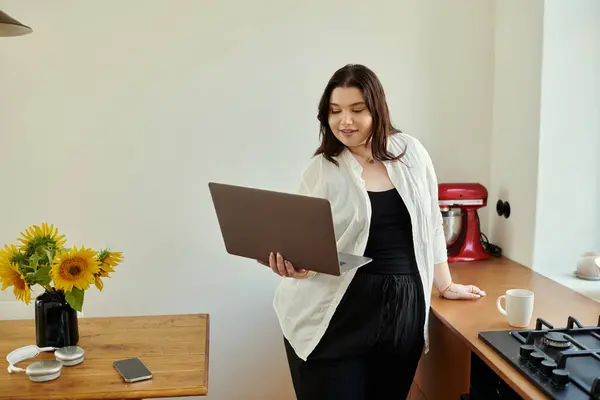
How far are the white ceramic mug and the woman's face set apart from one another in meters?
0.59

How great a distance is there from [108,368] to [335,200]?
74cm

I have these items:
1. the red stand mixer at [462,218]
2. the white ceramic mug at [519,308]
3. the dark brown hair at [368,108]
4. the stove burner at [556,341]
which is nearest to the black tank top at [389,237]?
the dark brown hair at [368,108]

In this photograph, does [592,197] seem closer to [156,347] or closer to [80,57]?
[156,347]

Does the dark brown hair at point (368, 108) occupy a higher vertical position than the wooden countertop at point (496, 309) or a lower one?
higher

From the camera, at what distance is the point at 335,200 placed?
1.73 meters

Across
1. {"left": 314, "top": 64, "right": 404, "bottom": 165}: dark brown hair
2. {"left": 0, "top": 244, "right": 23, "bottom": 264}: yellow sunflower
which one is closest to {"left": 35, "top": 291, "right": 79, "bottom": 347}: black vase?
{"left": 0, "top": 244, "right": 23, "bottom": 264}: yellow sunflower

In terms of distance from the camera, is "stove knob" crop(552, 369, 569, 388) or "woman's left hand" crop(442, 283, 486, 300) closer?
"stove knob" crop(552, 369, 569, 388)

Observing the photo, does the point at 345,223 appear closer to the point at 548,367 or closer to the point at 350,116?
the point at 350,116

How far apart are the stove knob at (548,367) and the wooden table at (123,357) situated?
76 centimetres

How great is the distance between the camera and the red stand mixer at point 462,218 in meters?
2.32

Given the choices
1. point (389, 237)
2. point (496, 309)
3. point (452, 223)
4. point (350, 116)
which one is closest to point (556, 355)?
point (496, 309)

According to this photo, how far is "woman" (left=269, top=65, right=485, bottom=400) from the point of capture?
67.1 inches

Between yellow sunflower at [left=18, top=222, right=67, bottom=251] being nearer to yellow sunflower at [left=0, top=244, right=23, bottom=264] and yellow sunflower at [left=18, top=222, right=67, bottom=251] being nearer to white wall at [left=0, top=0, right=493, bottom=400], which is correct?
yellow sunflower at [left=0, top=244, right=23, bottom=264]

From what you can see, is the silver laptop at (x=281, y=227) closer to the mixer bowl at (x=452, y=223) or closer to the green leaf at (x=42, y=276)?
the green leaf at (x=42, y=276)
